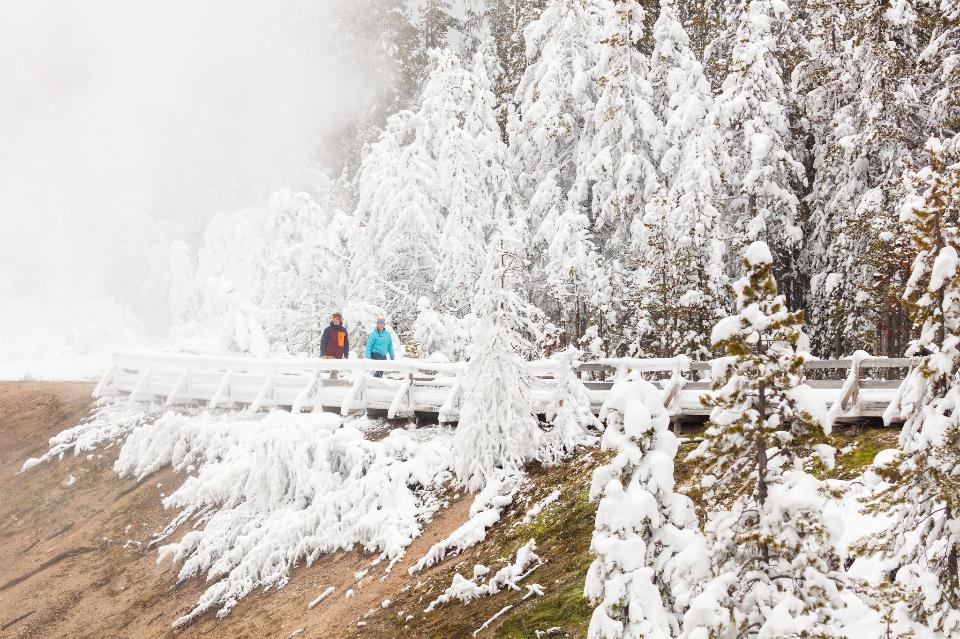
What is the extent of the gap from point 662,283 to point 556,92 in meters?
7.34

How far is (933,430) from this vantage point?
20.5 ft

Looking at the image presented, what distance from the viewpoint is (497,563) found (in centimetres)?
Result: 1057

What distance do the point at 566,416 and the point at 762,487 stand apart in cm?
793

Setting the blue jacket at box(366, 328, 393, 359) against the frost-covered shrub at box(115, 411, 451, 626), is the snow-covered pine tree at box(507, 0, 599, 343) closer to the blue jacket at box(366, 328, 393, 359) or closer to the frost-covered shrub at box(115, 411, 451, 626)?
the blue jacket at box(366, 328, 393, 359)

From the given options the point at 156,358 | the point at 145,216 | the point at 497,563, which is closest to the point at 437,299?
the point at 156,358

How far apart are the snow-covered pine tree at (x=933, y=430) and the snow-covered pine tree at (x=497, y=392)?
6.81 m

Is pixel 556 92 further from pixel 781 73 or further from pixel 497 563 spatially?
pixel 497 563

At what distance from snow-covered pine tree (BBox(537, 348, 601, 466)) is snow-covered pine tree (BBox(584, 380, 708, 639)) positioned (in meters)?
6.59

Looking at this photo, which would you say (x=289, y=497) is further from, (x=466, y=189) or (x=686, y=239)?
(x=466, y=189)

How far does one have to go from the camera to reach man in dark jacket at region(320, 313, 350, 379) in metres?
18.0

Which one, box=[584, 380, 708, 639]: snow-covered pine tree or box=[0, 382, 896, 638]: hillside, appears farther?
box=[0, 382, 896, 638]: hillside

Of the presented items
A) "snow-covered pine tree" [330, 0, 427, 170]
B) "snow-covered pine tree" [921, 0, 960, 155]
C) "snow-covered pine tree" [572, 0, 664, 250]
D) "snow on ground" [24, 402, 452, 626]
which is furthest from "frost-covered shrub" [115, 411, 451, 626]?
"snow-covered pine tree" [330, 0, 427, 170]

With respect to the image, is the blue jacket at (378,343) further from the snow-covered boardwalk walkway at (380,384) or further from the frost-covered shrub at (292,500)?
the frost-covered shrub at (292,500)

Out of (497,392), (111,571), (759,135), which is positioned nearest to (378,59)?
(759,135)
